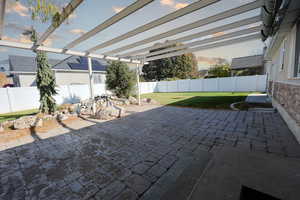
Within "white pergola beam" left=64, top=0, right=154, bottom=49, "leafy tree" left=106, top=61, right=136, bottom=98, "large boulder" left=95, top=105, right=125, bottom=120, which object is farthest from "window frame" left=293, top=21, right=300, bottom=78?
"leafy tree" left=106, top=61, right=136, bottom=98

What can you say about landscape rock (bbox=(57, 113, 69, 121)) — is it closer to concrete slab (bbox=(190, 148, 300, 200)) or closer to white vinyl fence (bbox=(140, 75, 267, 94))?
concrete slab (bbox=(190, 148, 300, 200))

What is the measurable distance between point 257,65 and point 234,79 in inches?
317

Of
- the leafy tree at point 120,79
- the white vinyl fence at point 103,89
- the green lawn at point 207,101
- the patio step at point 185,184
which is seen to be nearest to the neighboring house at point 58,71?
the leafy tree at point 120,79

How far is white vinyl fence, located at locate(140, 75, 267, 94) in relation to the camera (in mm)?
12510

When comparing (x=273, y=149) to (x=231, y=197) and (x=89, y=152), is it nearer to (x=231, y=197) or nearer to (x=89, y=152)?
(x=231, y=197)

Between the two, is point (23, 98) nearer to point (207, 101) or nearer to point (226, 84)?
point (207, 101)

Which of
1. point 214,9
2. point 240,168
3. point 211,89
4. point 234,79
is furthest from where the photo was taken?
point 211,89

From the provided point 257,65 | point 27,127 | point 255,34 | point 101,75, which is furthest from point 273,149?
point 257,65

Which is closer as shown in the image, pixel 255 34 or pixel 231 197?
pixel 231 197

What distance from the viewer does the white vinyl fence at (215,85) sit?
1251 centimetres

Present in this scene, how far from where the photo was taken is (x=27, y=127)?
4.62 metres

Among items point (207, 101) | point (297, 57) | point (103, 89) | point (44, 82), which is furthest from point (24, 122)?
point (207, 101)

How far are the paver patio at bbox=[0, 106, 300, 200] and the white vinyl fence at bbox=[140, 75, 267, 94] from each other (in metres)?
10.8

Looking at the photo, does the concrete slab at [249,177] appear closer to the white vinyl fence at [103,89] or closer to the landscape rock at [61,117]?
the landscape rock at [61,117]
